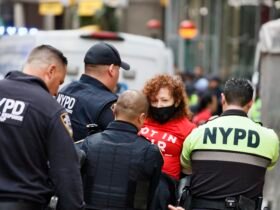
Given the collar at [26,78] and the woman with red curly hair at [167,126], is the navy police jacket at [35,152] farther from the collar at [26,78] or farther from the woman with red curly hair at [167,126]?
the woman with red curly hair at [167,126]

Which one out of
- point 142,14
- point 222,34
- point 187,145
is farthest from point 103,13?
point 187,145

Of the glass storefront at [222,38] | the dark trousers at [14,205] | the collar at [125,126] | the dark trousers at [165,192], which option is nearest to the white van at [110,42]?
the dark trousers at [165,192]

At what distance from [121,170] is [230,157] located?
2.63ft

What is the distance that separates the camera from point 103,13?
42.4 metres

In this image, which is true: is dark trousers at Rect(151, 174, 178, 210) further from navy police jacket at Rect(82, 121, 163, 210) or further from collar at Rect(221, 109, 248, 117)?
collar at Rect(221, 109, 248, 117)

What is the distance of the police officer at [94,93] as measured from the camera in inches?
260

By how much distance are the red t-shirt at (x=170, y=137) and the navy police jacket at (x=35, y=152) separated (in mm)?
1262

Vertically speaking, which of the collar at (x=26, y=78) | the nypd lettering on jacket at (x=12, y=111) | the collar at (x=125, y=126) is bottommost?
the collar at (x=125, y=126)

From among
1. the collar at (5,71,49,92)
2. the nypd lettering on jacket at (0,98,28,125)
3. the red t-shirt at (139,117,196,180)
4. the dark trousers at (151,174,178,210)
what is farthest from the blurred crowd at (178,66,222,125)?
the nypd lettering on jacket at (0,98,28,125)

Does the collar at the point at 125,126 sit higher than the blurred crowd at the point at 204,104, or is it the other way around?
the collar at the point at 125,126

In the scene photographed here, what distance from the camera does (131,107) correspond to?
588 cm

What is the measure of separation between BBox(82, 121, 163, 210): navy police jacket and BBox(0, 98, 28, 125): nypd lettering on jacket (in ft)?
2.33

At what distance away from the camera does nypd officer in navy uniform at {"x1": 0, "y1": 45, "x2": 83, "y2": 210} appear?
535cm

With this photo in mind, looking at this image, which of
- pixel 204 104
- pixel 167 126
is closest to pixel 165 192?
pixel 167 126
